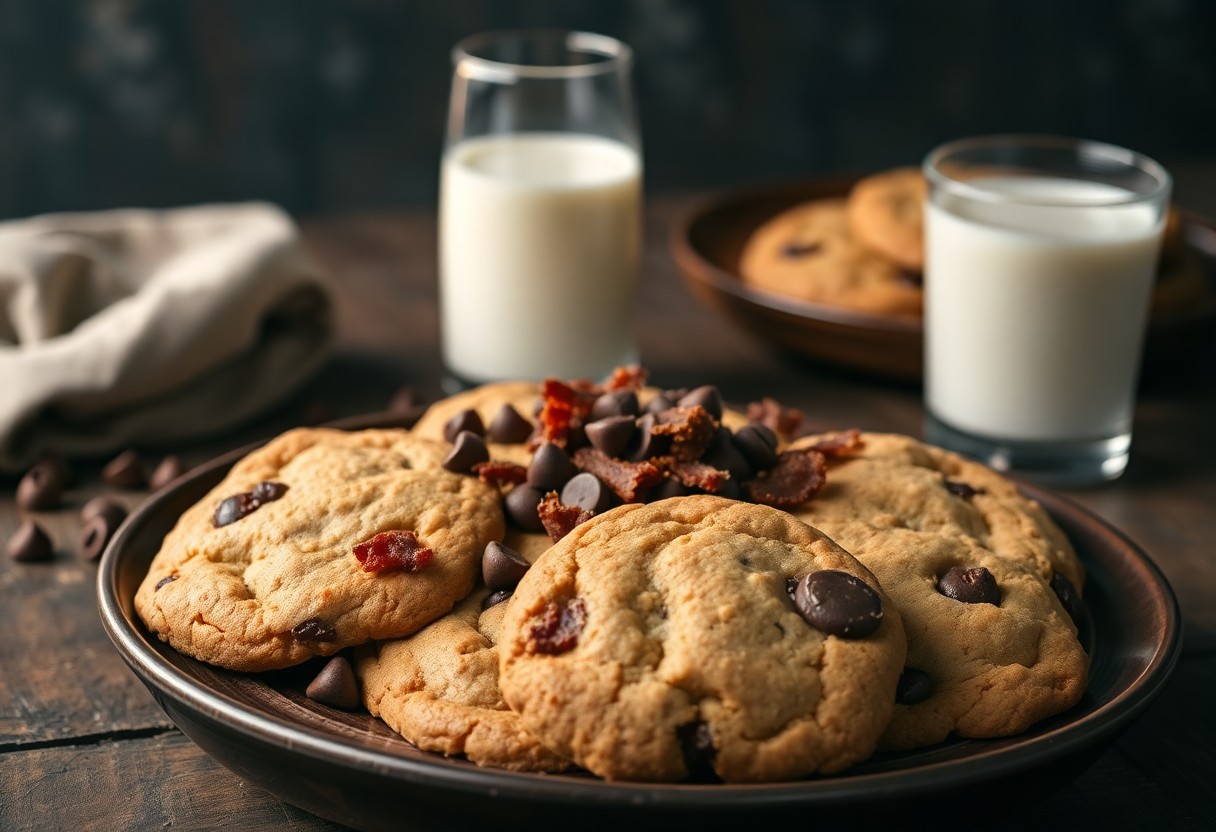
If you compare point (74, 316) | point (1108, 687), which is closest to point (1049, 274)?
point (1108, 687)

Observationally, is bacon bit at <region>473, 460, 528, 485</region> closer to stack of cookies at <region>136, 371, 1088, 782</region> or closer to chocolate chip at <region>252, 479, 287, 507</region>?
stack of cookies at <region>136, 371, 1088, 782</region>

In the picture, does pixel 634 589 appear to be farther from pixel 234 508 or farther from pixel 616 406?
pixel 234 508

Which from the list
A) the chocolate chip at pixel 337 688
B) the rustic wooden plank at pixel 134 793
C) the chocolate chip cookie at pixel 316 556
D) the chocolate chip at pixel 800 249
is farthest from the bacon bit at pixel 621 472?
the chocolate chip at pixel 800 249

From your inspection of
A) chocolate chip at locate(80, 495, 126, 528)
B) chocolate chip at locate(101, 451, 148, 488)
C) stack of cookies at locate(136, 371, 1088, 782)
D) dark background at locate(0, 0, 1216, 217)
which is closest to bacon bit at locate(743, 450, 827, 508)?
stack of cookies at locate(136, 371, 1088, 782)

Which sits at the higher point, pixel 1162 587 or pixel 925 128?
pixel 1162 587

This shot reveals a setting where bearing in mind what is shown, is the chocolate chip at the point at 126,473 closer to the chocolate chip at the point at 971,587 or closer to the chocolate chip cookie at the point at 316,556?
the chocolate chip cookie at the point at 316,556

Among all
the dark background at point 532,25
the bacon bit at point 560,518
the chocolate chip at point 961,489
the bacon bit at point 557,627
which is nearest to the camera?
the bacon bit at point 557,627

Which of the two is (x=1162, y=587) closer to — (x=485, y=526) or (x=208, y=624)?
(x=485, y=526)
